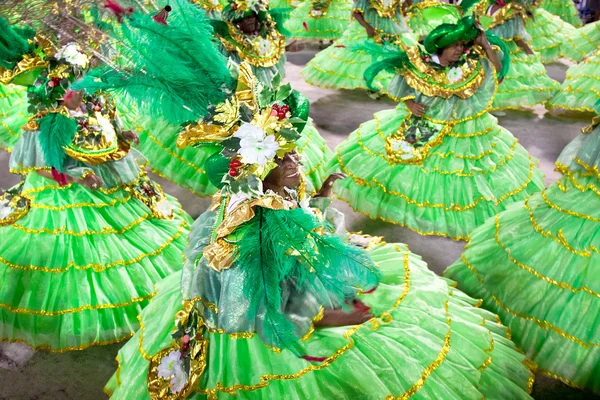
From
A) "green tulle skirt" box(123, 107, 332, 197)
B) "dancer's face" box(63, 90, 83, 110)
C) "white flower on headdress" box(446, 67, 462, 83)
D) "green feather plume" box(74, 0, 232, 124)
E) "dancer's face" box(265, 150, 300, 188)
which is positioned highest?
"green feather plume" box(74, 0, 232, 124)

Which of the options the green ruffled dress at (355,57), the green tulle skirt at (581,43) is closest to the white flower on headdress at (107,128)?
the green ruffled dress at (355,57)

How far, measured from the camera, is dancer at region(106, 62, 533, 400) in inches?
76.0

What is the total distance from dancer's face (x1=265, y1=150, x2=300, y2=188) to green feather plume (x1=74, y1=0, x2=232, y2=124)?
1.09 ft

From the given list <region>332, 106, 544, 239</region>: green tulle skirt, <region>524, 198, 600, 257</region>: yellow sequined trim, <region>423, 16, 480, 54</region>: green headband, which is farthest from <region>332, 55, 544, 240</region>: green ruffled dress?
<region>524, 198, 600, 257</region>: yellow sequined trim

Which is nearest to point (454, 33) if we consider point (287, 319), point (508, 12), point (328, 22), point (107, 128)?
point (107, 128)

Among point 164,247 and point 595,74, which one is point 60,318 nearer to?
point 164,247

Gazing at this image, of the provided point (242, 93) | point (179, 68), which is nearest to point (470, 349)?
point (242, 93)

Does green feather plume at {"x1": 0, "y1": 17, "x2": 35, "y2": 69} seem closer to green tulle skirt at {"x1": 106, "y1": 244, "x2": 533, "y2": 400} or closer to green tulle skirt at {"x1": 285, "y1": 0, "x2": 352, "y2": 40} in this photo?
green tulle skirt at {"x1": 106, "y1": 244, "x2": 533, "y2": 400}

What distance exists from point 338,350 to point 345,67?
5.34 metres

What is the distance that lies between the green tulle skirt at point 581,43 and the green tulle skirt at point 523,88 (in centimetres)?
170

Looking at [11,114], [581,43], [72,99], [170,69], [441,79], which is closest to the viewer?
[170,69]

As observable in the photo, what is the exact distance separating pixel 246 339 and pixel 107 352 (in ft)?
4.80

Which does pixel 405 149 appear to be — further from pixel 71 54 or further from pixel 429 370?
pixel 71 54

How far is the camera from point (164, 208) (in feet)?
12.3
